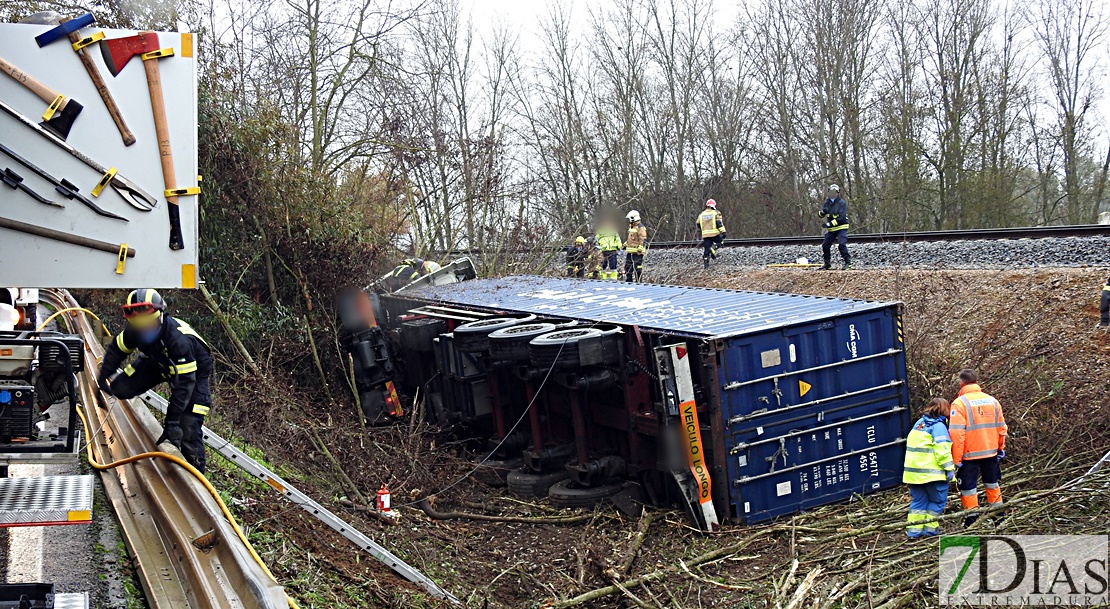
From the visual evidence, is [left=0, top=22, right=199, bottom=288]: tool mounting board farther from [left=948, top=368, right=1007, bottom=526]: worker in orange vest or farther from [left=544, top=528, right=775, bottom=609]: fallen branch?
[left=948, top=368, right=1007, bottom=526]: worker in orange vest

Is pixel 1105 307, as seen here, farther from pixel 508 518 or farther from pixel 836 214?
pixel 508 518

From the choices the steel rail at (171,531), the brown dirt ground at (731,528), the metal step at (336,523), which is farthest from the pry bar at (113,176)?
the brown dirt ground at (731,528)

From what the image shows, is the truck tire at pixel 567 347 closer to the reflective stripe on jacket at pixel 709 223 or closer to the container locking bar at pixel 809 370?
the container locking bar at pixel 809 370

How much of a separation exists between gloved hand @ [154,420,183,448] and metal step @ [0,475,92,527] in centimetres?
187

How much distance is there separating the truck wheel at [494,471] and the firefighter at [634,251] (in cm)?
853

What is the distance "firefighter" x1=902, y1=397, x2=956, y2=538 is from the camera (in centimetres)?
738

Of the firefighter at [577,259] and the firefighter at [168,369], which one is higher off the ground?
the firefighter at [577,259]

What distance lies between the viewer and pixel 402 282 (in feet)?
49.3

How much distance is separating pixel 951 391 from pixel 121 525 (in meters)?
8.29

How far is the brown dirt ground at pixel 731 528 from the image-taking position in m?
6.32

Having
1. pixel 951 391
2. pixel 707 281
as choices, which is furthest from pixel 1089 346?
pixel 707 281

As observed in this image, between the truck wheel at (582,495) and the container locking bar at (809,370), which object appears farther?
the truck wheel at (582,495)

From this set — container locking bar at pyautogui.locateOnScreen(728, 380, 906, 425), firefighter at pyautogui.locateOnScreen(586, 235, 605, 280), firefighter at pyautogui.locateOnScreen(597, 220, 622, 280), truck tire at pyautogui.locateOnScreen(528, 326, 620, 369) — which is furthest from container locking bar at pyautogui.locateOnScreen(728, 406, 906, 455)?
firefighter at pyautogui.locateOnScreen(597, 220, 622, 280)

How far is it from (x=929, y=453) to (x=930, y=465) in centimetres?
9
